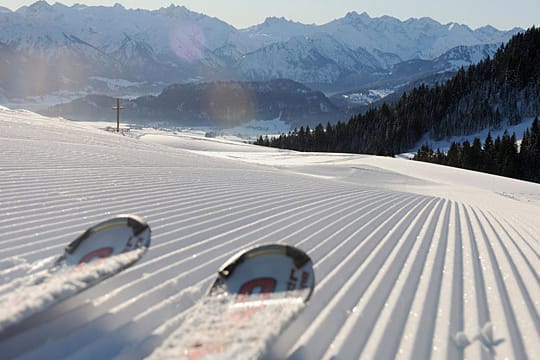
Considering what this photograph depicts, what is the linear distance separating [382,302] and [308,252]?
5.15 ft

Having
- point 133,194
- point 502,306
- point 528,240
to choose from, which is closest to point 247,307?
point 502,306

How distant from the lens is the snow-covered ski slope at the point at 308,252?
9.54 ft

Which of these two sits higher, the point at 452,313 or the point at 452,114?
the point at 452,114

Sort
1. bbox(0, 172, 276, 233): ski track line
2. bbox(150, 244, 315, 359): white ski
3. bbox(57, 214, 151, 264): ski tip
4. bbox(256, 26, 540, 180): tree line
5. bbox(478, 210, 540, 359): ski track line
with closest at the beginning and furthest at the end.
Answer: bbox(150, 244, 315, 359): white ski
bbox(478, 210, 540, 359): ski track line
bbox(57, 214, 151, 264): ski tip
bbox(0, 172, 276, 233): ski track line
bbox(256, 26, 540, 180): tree line

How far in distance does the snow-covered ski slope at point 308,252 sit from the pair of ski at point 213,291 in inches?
12.8

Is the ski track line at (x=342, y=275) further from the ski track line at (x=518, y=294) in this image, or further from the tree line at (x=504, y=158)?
the tree line at (x=504, y=158)

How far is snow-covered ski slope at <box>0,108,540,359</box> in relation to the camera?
291 centimetres

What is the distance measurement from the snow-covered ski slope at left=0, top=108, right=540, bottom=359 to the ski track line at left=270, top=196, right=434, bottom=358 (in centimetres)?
2

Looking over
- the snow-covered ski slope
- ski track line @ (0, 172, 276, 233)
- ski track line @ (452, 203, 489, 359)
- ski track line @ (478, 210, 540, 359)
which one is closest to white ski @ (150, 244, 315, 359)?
the snow-covered ski slope

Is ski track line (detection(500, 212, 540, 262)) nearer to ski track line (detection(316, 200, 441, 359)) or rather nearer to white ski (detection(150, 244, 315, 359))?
ski track line (detection(316, 200, 441, 359))

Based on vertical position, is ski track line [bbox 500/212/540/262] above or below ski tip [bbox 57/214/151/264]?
Result: below

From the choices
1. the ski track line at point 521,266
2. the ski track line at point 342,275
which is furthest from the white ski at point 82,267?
the ski track line at point 521,266

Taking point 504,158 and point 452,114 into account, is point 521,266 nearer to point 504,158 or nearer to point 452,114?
point 504,158

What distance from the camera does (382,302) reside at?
363cm
